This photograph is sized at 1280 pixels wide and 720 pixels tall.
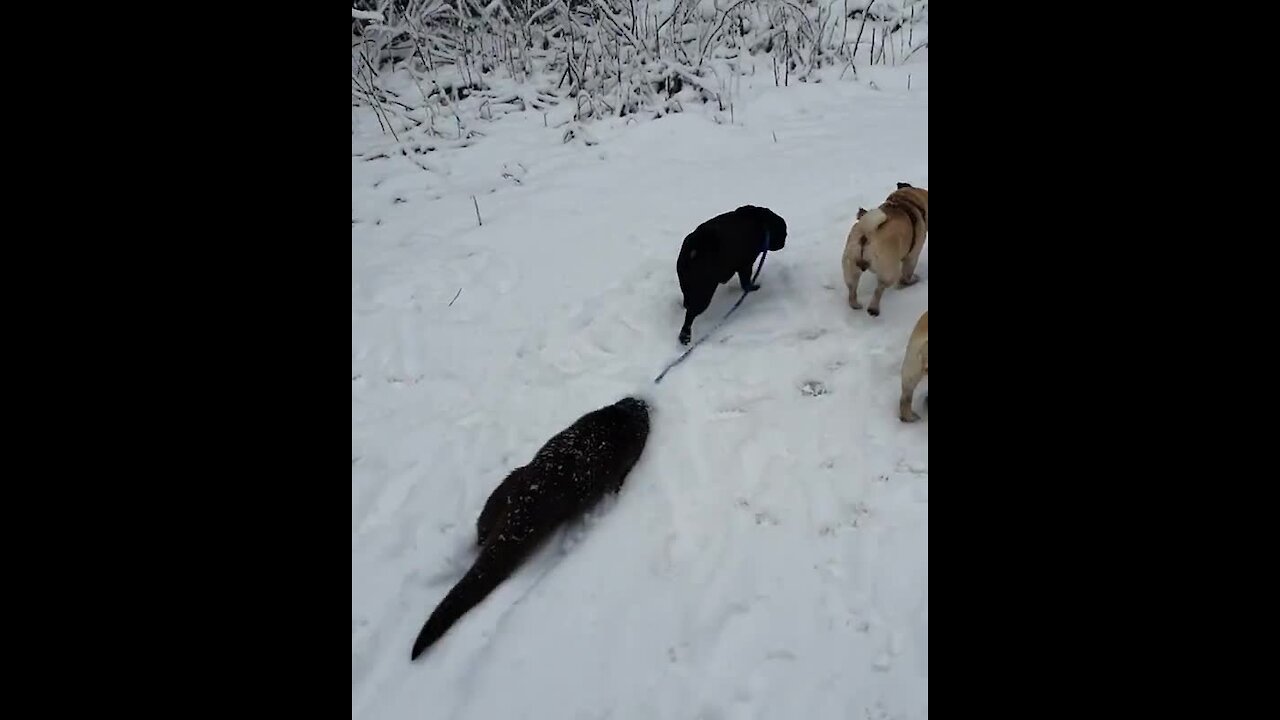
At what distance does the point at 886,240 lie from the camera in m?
3.81

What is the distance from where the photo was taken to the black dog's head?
439 centimetres

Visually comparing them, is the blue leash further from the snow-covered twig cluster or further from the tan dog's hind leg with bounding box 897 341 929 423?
the snow-covered twig cluster

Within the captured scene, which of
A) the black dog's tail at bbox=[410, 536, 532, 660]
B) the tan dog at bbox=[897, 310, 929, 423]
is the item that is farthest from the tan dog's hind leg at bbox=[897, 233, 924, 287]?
the black dog's tail at bbox=[410, 536, 532, 660]

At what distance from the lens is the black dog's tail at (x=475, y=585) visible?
254 cm

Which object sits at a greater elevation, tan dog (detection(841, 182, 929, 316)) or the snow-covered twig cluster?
the snow-covered twig cluster

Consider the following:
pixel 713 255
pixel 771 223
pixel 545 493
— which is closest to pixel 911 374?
pixel 713 255

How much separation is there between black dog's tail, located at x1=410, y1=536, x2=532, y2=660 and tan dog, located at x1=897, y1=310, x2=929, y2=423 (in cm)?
180

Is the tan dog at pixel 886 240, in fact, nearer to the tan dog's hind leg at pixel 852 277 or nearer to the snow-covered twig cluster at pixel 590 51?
the tan dog's hind leg at pixel 852 277

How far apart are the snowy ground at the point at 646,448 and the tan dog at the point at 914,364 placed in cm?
9

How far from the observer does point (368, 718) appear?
236 centimetres
